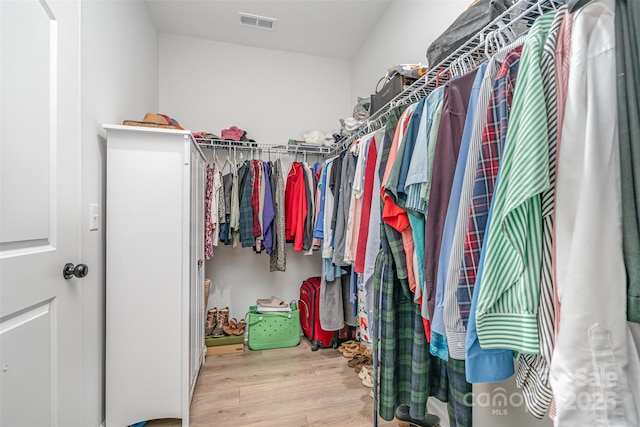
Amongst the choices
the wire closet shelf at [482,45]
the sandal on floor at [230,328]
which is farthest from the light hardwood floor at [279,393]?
the wire closet shelf at [482,45]

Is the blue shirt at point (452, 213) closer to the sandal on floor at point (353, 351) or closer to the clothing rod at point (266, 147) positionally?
the sandal on floor at point (353, 351)

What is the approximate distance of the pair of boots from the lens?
224 centimetres

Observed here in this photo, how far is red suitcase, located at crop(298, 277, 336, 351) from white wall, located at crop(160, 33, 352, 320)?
8.3 inches

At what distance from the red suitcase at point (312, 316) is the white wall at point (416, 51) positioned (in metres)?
0.97

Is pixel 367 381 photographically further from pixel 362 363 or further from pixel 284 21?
pixel 284 21

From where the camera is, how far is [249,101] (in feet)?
8.59

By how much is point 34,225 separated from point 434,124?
4.49 ft

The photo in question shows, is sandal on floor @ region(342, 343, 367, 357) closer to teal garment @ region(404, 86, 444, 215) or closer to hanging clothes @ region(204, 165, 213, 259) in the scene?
hanging clothes @ region(204, 165, 213, 259)

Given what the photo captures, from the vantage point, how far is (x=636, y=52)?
0.43 meters

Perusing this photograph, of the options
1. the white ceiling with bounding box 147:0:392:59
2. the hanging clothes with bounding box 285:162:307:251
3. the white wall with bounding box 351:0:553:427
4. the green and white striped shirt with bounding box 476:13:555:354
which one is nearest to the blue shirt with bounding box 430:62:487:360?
the green and white striped shirt with bounding box 476:13:555:354

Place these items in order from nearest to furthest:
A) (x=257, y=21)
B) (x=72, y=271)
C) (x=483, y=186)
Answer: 1. (x=483, y=186)
2. (x=72, y=271)
3. (x=257, y=21)

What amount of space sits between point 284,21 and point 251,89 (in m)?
0.68

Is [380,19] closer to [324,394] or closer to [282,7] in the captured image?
[282,7]

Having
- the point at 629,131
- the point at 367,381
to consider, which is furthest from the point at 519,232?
the point at 367,381
